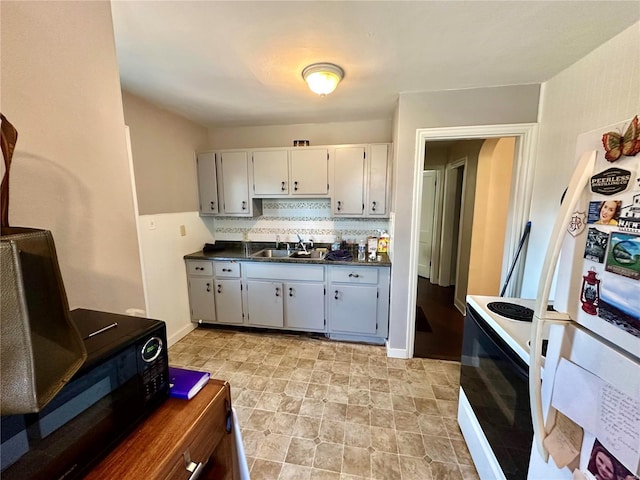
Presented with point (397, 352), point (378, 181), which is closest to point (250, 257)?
point (378, 181)

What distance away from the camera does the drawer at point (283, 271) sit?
2689mm

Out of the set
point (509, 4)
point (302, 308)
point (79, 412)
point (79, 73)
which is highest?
point (509, 4)

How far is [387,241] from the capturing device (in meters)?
2.92

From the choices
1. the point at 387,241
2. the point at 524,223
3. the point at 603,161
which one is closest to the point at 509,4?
the point at 603,161

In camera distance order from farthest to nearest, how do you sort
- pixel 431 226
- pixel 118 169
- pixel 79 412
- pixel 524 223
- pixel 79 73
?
pixel 431 226
pixel 524 223
pixel 118 169
pixel 79 73
pixel 79 412

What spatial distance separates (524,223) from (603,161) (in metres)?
1.83

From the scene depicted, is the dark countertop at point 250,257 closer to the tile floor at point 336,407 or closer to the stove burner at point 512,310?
the tile floor at point 336,407

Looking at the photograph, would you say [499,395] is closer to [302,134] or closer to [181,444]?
[181,444]

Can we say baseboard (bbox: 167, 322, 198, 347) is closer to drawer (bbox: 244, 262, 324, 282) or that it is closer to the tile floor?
the tile floor

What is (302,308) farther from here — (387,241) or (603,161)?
(603,161)

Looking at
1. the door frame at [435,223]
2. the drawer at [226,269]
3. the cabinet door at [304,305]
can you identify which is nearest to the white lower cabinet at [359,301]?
the cabinet door at [304,305]

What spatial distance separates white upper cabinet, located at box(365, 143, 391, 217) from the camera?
2699 millimetres

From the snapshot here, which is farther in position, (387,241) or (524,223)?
(387,241)

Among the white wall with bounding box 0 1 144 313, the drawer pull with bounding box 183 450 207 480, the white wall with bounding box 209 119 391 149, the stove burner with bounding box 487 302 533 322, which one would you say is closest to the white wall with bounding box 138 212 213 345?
the white wall with bounding box 209 119 391 149
